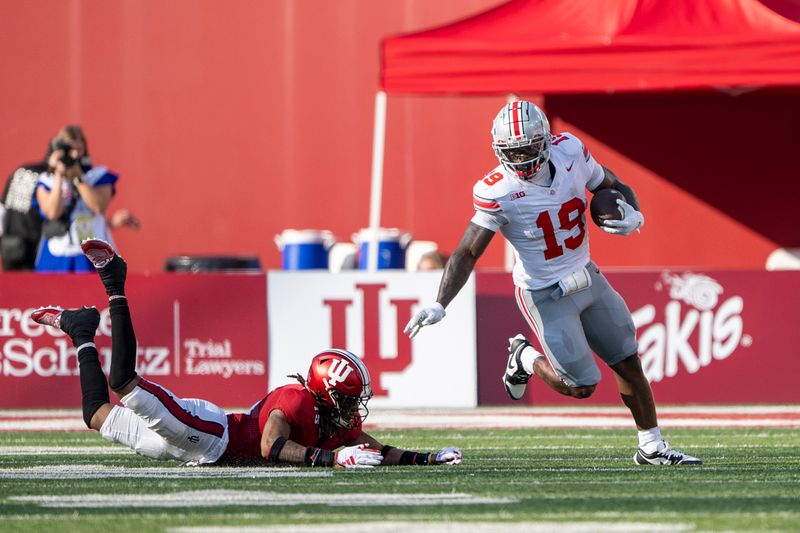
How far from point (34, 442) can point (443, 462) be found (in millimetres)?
3131

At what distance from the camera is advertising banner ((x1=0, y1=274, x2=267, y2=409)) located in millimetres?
11047

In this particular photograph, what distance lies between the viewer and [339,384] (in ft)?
21.0

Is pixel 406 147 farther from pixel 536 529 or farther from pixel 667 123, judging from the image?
pixel 536 529

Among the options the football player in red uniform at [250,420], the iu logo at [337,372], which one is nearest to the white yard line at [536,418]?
the football player in red uniform at [250,420]

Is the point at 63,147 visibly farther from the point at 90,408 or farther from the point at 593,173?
the point at 593,173

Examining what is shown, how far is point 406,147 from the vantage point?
1572 cm

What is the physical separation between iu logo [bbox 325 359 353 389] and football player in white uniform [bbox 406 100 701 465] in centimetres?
62

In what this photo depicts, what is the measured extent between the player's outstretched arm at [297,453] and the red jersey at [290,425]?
7 cm

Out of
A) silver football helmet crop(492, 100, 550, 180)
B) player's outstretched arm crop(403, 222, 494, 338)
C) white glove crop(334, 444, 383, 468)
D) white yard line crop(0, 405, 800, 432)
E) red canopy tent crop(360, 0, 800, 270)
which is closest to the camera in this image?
white glove crop(334, 444, 383, 468)

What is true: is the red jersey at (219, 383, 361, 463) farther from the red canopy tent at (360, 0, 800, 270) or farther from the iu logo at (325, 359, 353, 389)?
the red canopy tent at (360, 0, 800, 270)

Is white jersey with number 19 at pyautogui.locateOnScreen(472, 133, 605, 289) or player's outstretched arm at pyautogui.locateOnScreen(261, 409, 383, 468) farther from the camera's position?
white jersey with number 19 at pyautogui.locateOnScreen(472, 133, 605, 289)

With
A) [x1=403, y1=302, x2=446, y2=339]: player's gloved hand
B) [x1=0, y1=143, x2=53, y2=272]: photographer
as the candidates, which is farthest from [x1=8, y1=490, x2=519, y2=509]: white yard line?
[x1=0, y1=143, x2=53, y2=272]: photographer

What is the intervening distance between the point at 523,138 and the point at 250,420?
5.76ft

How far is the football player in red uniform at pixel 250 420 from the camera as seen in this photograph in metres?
6.40
